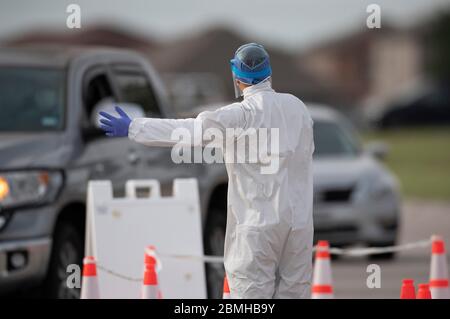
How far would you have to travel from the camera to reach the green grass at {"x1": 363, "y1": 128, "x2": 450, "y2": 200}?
2972cm

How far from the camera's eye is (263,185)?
730 cm

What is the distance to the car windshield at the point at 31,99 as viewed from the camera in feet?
36.8

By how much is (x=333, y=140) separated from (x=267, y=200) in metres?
10.4

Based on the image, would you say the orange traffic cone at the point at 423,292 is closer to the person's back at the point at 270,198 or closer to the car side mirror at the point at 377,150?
the person's back at the point at 270,198

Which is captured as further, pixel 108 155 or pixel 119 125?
pixel 108 155

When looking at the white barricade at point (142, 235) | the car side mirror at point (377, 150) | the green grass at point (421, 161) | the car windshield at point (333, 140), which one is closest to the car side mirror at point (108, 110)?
the white barricade at point (142, 235)

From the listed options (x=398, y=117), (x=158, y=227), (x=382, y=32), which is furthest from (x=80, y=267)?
(x=382, y=32)

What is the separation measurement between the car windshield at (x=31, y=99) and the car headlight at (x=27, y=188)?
2.21ft

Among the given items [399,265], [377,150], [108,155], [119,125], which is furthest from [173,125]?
[377,150]

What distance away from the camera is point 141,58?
488 inches

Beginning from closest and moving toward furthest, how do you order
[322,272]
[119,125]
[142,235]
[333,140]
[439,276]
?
[119,125] → [322,272] → [439,276] → [142,235] → [333,140]

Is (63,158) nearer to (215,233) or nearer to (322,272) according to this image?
(215,233)

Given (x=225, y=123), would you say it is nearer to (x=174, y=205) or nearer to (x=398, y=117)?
(x=174, y=205)

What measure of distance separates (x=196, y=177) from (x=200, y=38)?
320 ft
